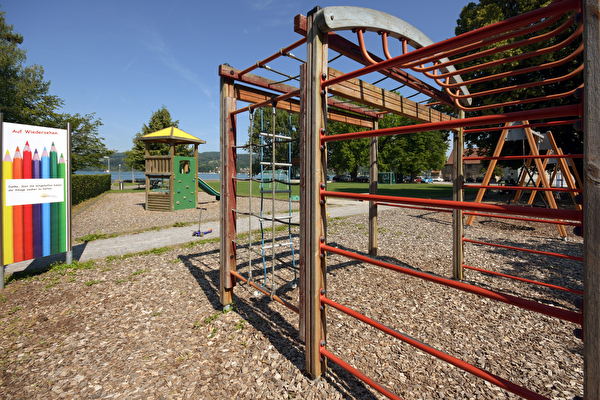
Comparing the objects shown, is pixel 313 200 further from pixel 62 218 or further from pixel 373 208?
pixel 62 218

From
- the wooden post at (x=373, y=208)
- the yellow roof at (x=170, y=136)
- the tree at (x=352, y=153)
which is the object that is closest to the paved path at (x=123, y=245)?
the wooden post at (x=373, y=208)

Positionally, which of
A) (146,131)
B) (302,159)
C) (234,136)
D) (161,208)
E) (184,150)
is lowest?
(161,208)

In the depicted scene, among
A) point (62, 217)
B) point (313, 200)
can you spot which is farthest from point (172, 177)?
point (313, 200)

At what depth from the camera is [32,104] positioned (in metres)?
23.4

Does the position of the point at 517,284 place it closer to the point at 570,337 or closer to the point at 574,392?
the point at 570,337

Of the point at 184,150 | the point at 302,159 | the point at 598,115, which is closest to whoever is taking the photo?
the point at 598,115

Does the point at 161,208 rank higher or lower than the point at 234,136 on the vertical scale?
lower

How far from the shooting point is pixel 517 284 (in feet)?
13.6

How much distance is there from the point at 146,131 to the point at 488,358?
39.6 m

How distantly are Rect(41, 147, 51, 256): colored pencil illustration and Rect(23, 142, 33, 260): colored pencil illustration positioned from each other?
0.16m

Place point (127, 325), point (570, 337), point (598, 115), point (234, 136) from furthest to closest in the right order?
point (234, 136), point (127, 325), point (570, 337), point (598, 115)

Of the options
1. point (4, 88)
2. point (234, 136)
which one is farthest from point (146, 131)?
point (234, 136)

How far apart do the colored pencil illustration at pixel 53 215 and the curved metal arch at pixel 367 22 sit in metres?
5.04

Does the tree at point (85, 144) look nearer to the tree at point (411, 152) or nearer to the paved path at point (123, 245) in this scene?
the paved path at point (123, 245)
